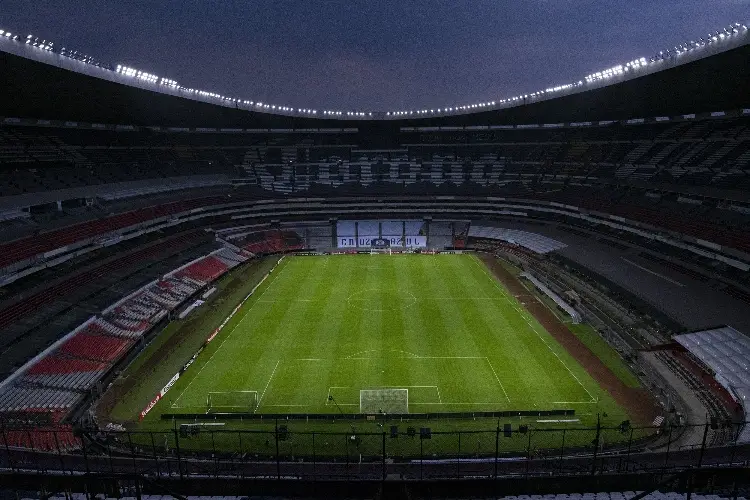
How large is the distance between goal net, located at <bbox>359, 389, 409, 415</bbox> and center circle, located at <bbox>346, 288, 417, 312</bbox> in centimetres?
1349

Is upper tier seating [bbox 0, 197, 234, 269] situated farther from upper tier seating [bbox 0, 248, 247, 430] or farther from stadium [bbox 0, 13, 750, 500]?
upper tier seating [bbox 0, 248, 247, 430]

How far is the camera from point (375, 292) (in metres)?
43.8

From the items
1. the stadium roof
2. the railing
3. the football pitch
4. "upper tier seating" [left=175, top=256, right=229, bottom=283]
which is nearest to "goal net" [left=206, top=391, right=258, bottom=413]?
the football pitch

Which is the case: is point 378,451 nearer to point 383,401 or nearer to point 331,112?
point 383,401

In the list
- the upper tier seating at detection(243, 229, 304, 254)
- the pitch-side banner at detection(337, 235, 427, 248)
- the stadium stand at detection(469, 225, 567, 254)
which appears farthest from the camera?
the pitch-side banner at detection(337, 235, 427, 248)

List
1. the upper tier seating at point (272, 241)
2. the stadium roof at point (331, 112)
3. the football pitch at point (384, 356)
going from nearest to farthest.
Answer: the football pitch at point (384, 356) < the stadium roof at point (331, 112) < the upper tier seating at point (272, 241)

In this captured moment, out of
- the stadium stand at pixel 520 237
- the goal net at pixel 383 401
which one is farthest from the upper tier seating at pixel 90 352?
the stadium stand at pixel 520 237

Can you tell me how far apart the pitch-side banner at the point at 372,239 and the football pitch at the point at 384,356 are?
2032 cm

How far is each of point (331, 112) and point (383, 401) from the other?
5389 cm

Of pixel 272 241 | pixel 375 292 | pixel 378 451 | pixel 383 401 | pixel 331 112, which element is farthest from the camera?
pixel 331 112

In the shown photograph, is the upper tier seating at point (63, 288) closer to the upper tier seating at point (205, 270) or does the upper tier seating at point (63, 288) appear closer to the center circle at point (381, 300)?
the upper tier seating at point (205, 270)

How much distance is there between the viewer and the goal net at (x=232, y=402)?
24031 mm

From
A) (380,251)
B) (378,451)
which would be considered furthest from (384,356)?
(380,251)

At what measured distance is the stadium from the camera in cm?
1898
